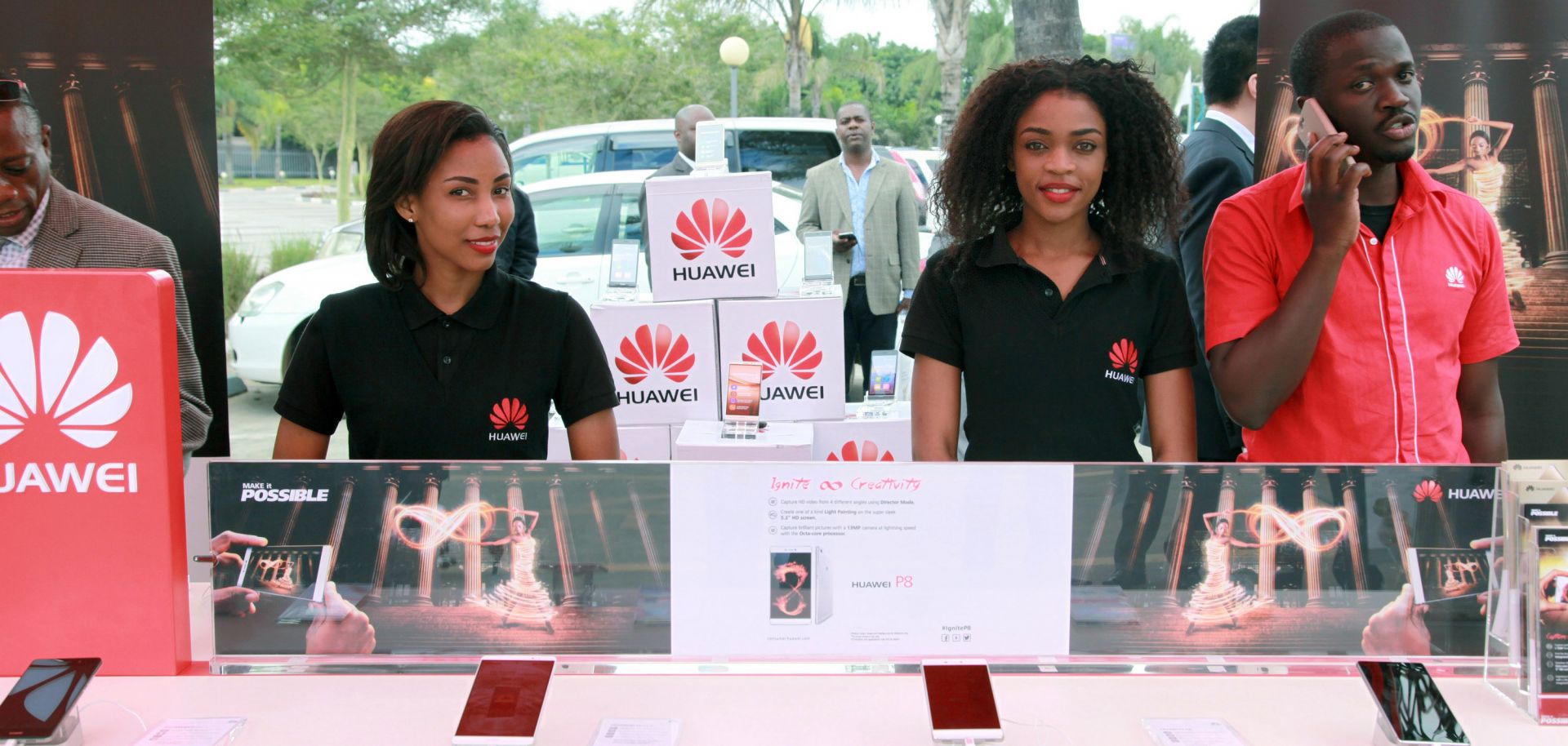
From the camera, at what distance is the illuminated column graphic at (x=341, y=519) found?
4.19 feet

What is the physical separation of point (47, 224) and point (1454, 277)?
256 centimetres

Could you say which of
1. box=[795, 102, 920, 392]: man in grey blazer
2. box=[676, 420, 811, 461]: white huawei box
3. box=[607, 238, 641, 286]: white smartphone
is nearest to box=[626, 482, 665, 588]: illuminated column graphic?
box=[676, 420, 811, 461]: white huawei box

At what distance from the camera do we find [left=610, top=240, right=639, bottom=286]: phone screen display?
4.09 meters

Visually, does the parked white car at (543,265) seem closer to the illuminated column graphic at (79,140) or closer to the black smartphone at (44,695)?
the illuminated column graphic at (79,140)

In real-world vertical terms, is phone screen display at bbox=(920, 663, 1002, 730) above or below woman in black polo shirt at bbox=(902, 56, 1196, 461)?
below

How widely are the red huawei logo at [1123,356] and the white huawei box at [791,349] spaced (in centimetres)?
225

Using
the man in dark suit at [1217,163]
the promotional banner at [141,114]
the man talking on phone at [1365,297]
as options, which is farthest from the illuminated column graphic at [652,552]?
the promotional banner at [141,114]

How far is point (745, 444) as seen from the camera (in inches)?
147

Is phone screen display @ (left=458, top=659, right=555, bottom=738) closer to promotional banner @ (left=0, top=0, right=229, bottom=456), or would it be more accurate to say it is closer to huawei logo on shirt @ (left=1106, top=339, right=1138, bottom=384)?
huawei logo on shirt @ (left=1106, top=339, right=1138, bottom=384)

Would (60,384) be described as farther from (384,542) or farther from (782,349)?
(782,349)

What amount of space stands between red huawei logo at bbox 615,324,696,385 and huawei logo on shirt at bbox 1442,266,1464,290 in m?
2.66

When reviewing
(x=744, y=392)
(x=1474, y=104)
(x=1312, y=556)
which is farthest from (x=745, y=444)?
(x=1312, y=556)

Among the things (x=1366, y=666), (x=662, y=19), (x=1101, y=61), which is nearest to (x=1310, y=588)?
(x=1366, y=666)

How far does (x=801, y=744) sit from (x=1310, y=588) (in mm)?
635
